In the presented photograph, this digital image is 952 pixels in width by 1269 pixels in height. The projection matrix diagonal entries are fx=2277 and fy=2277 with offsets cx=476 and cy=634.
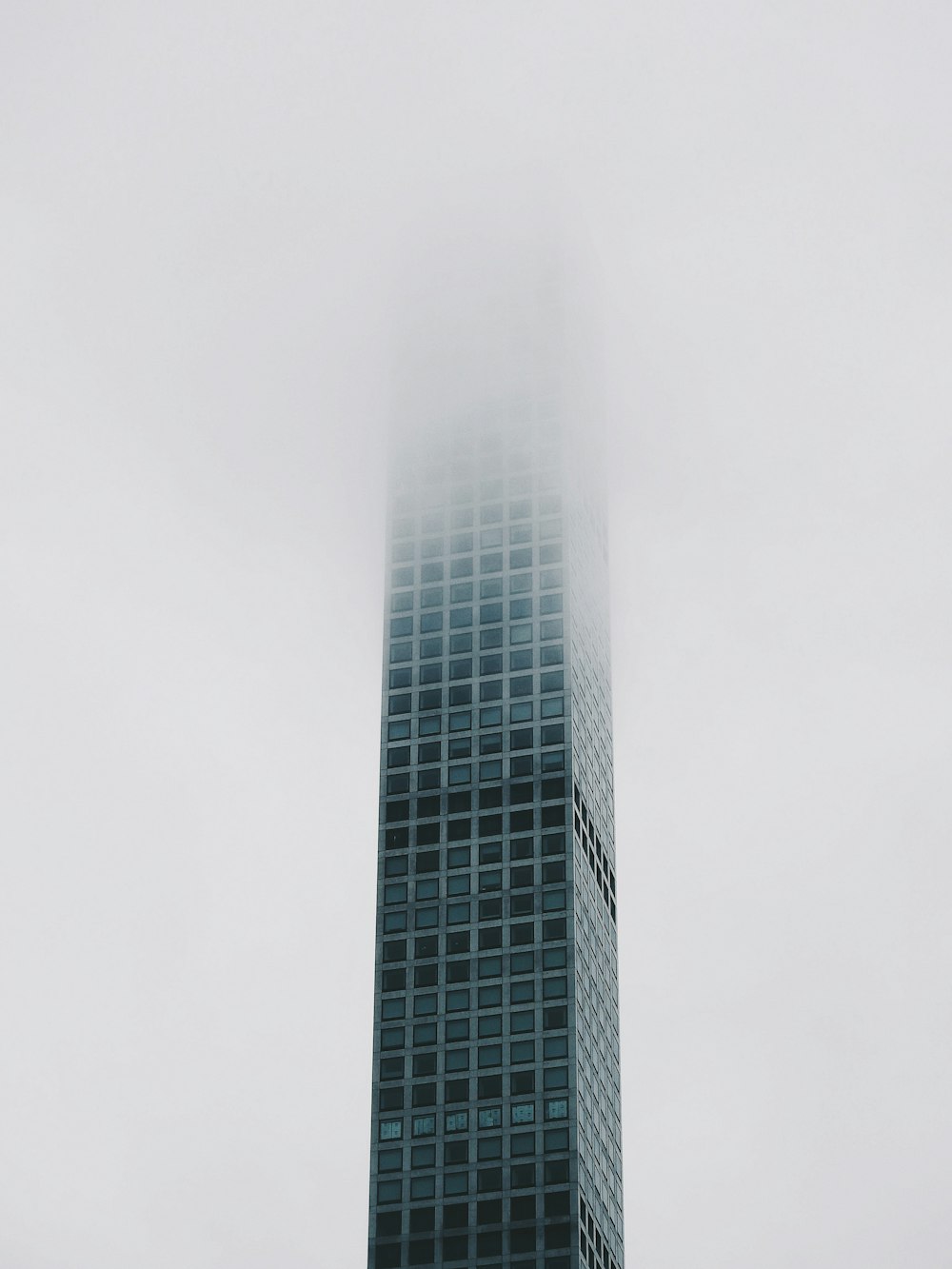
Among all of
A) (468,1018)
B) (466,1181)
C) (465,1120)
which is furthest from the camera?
(468,1018)

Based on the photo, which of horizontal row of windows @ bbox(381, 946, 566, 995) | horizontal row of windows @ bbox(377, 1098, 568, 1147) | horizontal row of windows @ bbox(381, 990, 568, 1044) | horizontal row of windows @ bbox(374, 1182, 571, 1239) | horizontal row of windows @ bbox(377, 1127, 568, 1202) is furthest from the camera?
horizontal row of windows @ bbox(381, 946, 566, 995)

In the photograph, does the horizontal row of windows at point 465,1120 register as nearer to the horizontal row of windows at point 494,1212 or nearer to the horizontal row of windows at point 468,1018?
the horizontal row of windows at point 494,1212

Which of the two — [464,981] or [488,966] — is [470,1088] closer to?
[464,981]

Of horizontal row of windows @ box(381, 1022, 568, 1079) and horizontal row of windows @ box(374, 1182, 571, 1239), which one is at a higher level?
horizontal row of windows @ box(381, 1022, 568, 1079)

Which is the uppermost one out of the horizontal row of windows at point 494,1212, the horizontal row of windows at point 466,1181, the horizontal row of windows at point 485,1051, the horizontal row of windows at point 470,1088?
the horizontal row of windows at point 485,1051

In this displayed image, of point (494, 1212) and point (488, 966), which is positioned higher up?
point (488, 966)

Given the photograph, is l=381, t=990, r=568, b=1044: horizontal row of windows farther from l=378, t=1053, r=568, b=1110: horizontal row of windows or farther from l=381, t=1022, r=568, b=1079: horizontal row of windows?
l=378, t=1053, r=568, b=1110: horizontal row of windows

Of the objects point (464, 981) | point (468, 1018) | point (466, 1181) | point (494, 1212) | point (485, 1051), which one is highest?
point (464, 981)

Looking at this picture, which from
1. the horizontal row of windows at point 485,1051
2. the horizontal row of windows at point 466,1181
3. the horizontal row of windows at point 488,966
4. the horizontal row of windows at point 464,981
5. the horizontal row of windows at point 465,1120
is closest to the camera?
the horizontal row of windows at point 466,1181

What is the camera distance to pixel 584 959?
654ft

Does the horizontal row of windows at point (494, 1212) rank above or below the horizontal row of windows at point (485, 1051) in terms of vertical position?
below

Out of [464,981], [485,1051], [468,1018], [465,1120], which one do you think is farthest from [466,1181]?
[464,981]

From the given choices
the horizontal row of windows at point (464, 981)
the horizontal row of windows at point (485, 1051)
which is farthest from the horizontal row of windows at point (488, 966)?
the horizontal row of windows at point (485, 1051)

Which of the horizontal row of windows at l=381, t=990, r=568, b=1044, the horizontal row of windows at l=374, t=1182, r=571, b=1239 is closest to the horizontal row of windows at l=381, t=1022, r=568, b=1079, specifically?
the horizontal row of windows at l=381, t=990, r=568, b=1044
